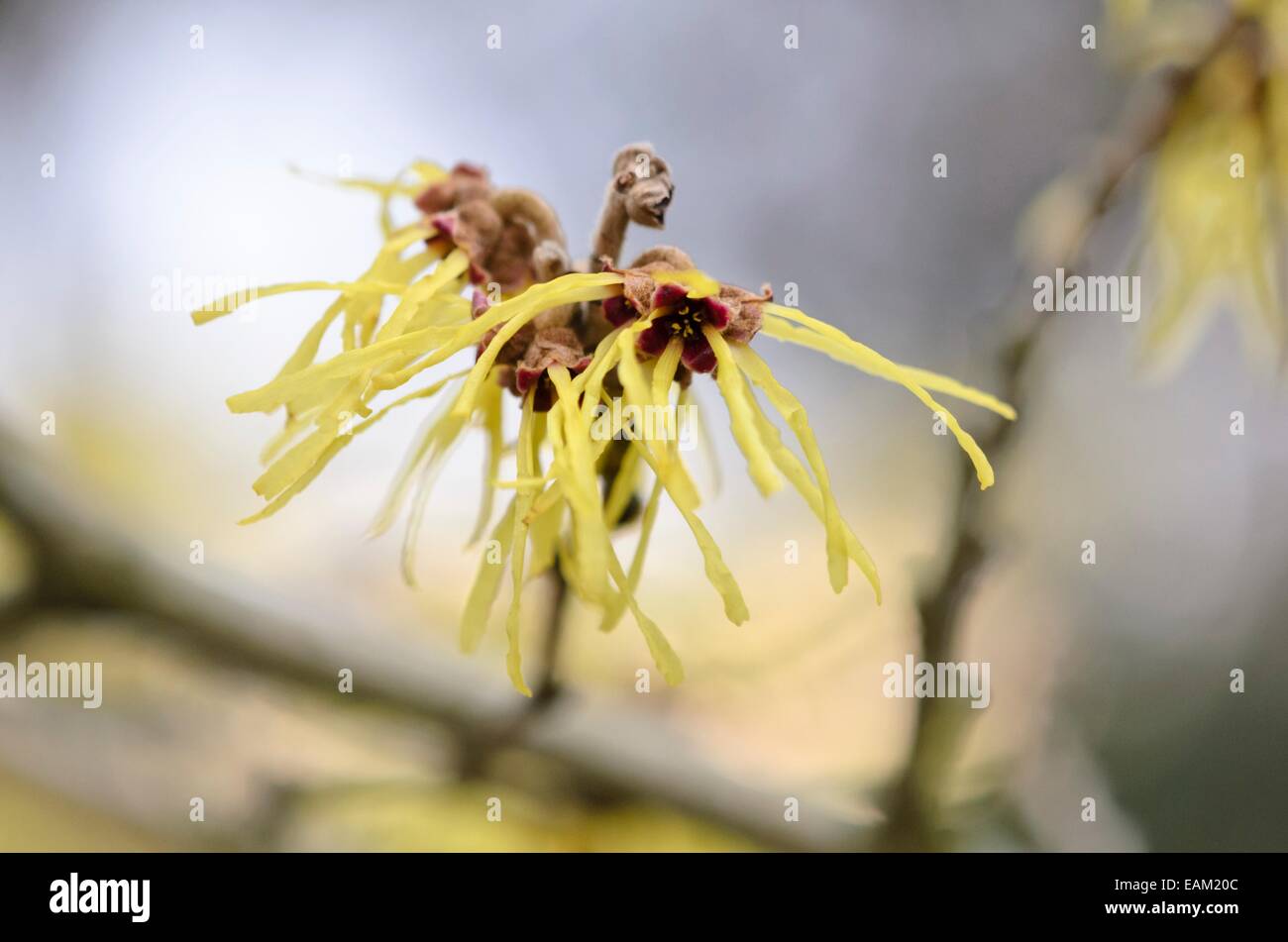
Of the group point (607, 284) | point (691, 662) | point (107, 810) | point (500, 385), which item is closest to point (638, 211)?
point (607, 284)

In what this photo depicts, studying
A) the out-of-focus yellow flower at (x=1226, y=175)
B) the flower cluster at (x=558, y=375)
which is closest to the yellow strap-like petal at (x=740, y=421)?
the flower cluster at (x=558, y=375)

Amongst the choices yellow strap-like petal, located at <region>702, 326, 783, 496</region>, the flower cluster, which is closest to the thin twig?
the flower cluster

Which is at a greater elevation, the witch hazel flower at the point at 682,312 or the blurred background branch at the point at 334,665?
the witch hazel flower at the point at 682,312

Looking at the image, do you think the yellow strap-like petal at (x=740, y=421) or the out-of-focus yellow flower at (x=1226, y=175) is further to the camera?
the out-of-focus yellow flower at (x=1226, y=175)

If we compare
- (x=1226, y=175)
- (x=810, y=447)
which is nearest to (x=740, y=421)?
(x=810, y=447)

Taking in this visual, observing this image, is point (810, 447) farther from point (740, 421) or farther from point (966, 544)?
point (966, 544)

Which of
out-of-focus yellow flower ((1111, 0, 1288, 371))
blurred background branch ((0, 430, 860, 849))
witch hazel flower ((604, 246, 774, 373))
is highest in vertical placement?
out-of-focus yellow flower ((1111, 0, 1288, 371))

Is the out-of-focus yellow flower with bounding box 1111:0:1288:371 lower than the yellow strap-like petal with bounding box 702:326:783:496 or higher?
higher

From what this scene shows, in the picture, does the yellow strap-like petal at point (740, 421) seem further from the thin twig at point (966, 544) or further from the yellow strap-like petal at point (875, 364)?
the thin twig at point (966, 544)

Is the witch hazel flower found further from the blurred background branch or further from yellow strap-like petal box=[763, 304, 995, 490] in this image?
the blurred background branch

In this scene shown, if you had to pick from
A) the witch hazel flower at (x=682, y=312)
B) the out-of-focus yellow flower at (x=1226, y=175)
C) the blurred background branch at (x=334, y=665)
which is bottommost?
the blurred background branch at (x=334, y=665)
